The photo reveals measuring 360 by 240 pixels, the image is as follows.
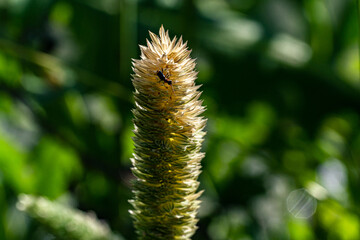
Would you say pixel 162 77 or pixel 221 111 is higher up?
pixel 221 111

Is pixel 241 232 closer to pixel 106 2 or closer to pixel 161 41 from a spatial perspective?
pixel 106 2

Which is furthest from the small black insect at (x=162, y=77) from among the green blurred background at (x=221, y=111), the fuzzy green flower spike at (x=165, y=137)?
the green blurred background at (x=221, y=111)

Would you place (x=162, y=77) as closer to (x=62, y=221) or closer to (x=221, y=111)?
(x=62, y=221)

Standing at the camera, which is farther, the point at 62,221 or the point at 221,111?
the point at 221,111

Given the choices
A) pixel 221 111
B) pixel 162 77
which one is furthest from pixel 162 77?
pixel 221 111

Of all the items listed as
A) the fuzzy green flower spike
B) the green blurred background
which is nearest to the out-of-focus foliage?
the fuzzy green flower spike
